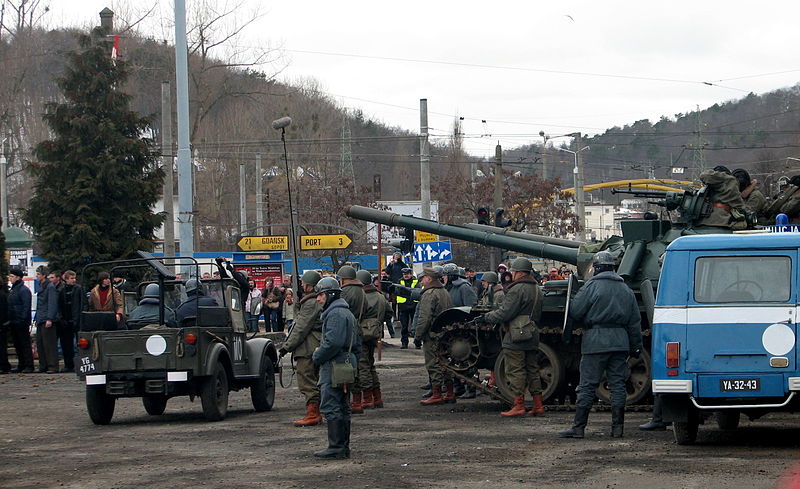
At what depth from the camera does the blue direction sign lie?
106ft

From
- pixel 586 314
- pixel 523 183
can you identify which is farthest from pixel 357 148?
pixel 586 314

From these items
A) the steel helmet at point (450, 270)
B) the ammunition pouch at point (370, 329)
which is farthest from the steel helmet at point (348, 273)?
the steel helmet at point (450, 270)

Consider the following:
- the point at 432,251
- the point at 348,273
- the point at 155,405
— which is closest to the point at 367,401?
the point at 348,273

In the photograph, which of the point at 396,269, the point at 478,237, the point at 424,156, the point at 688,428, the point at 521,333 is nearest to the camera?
the point at 688,428

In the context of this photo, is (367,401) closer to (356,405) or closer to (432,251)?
(356,405)

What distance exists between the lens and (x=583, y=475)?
10125 mm

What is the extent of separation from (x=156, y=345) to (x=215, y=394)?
96cm

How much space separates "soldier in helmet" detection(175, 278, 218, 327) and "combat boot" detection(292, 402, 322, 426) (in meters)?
1.86

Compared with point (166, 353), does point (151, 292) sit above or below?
above

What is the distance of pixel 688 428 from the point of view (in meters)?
11.7

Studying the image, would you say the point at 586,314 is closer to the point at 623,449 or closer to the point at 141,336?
the point at 623,449

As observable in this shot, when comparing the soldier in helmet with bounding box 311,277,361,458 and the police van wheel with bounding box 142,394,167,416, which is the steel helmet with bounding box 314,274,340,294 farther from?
the police van wheel with bounding box 142,394,167,416

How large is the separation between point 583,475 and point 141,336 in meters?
6.15

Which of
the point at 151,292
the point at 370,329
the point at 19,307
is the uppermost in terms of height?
the point at 151,292
